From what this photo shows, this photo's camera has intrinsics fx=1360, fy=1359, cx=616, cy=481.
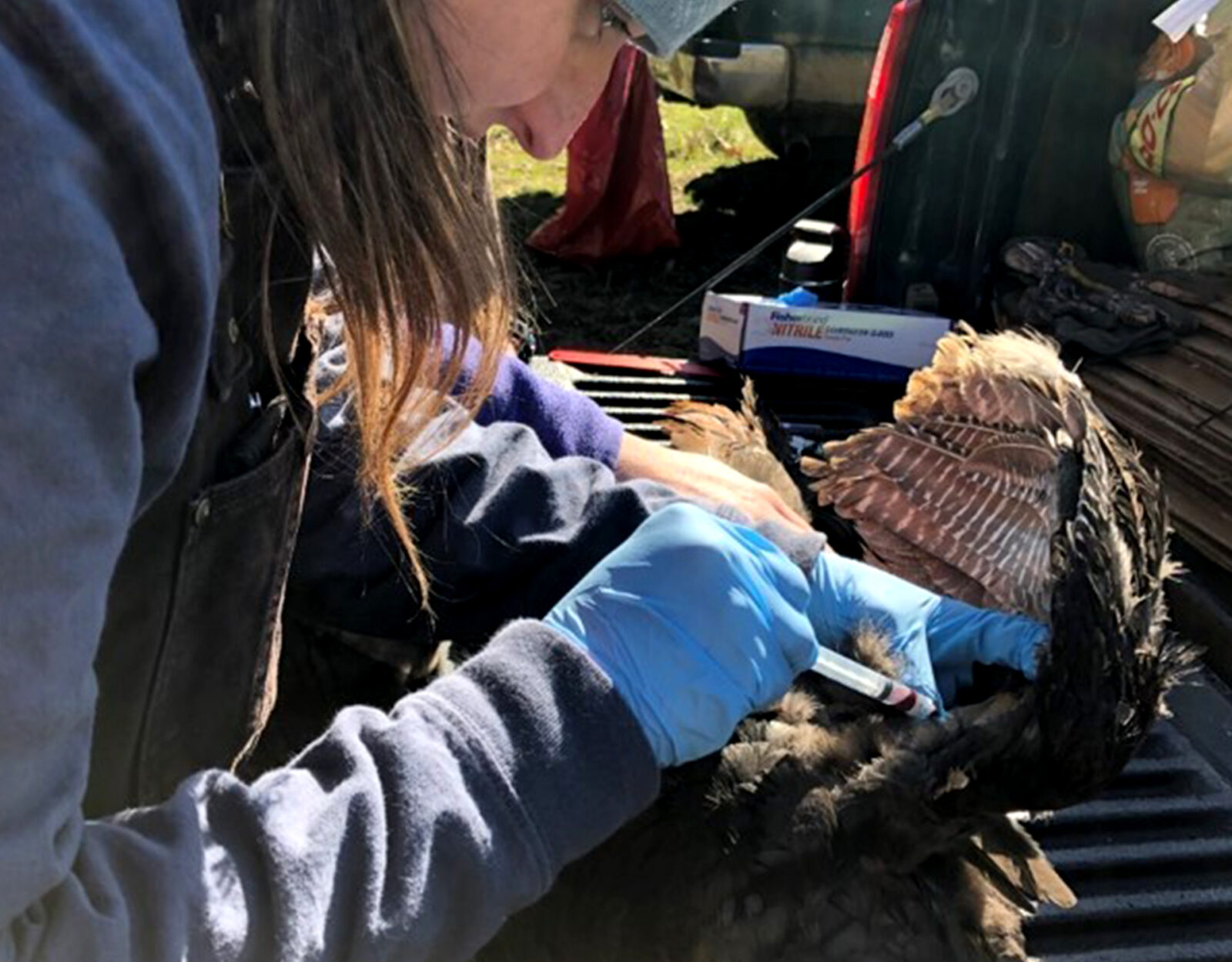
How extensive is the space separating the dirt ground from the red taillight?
3.33 feet

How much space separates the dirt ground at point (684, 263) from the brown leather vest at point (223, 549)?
2.97 meters

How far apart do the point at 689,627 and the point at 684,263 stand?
15.6 feet

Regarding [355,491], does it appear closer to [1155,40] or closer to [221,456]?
[221,456]

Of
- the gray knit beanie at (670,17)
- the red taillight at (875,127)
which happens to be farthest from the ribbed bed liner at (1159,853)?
the red taillight at (875,127)

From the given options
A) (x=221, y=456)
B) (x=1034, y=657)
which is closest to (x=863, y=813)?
(x=1034, y=657)

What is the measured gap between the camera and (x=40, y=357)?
0.75m

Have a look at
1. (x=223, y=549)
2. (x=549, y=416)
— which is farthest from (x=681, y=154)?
(x=223, y=549)

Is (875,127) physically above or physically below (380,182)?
below

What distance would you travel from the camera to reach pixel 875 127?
372 cm

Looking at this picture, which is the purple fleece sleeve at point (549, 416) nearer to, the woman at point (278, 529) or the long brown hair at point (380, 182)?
the woman at point (278, 529)

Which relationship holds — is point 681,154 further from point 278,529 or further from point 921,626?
point 278,529

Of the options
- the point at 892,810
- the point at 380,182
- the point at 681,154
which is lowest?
the point at 681,154

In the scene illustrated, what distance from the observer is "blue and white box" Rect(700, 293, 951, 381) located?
3.57m

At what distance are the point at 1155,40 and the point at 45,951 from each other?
3.56 metres
